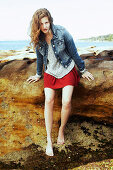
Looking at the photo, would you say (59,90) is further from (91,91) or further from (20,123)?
(20,123)

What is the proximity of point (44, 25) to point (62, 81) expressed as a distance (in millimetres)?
778

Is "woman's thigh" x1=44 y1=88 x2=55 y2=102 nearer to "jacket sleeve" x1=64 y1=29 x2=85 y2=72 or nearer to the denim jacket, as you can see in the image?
the denim jacket

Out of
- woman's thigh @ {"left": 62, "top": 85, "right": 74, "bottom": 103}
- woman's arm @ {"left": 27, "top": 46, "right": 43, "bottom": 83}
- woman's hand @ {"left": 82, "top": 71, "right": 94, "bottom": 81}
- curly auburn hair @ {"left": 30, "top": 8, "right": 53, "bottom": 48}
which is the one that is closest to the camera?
curly auburn hair @ {"left": 30, "top": 8, "right": 53, "bottom": 48}

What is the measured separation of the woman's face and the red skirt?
0.62m

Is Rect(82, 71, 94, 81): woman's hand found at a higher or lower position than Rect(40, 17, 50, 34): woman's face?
lower

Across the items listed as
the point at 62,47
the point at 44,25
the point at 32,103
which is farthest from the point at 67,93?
the point at 44,25

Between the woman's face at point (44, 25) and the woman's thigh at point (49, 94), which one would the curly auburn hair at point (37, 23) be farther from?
the woman's thigh at point (49, 94)

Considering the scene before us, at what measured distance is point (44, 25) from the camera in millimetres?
2355

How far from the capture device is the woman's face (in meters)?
2.33

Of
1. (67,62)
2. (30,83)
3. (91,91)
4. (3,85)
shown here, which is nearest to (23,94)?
(30,83)

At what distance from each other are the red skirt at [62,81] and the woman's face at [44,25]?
620 mm

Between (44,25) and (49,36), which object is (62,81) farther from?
(44,25)

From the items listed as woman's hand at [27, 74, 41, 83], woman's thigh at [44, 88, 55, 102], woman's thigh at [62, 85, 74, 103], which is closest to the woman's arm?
woman's hand at [27, 74, 41, 83]

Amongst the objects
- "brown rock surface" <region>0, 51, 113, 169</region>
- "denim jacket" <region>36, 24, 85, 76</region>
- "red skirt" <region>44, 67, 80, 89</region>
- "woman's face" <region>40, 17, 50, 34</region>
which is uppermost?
"woman's face" <region>40, 17, 50, 34</region>
